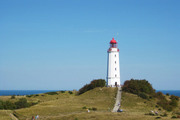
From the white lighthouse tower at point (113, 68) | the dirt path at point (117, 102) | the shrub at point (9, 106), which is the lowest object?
the shrub at point (9, 106)

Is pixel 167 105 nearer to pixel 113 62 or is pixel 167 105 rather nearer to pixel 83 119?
pixel 113 62

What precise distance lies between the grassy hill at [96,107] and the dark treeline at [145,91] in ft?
6.70

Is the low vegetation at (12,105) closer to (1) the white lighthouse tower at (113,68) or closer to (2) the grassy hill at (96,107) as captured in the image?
(2) the grassy hill at (96,107)

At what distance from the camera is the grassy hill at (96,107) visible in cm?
4912

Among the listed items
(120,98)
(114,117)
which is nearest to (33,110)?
(114,117)

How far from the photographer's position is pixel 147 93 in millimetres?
80188

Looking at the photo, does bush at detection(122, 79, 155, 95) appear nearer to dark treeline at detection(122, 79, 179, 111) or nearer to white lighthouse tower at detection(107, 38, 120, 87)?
dark treeline at detection(122, 79, 179, 111)

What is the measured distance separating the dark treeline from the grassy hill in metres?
2.04

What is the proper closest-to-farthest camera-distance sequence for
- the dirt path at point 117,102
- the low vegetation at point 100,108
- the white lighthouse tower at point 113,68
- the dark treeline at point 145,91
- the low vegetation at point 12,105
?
1. the low vegetation at point 100,108
2. the dirt path at point 117,102
3. the low vegetation at point 12,105
4. the dark treeline at point 145,91
5. the white lighthouse tower at point 113,68

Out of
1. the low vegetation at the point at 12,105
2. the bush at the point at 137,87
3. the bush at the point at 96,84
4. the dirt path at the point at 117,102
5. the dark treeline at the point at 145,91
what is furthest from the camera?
the bush at the point at 96,84

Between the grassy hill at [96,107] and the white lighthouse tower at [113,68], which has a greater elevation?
the white lighthouse tower at [113,68]

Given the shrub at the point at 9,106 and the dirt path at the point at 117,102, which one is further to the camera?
the shrub at the point at 9,106

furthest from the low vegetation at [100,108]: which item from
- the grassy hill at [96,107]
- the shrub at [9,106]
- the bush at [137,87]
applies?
the shrub at [9,106]

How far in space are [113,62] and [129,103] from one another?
19.9m
